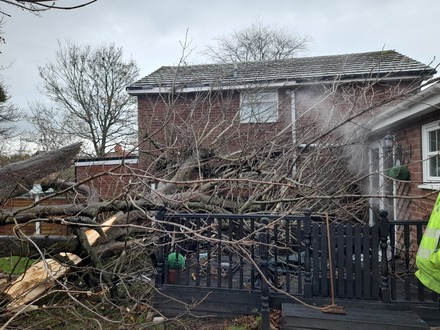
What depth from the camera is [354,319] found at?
3537 millimetres

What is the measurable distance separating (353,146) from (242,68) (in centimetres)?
563

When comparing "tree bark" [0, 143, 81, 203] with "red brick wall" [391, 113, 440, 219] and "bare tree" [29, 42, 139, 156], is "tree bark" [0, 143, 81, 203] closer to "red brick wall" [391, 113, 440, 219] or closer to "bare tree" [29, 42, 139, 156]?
"red brick wall" [391, 113, 440, 219]

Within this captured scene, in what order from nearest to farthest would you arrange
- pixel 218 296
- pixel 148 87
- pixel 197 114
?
1. pixel 218 296
2. pixel 197 114
3. pixel 148 87

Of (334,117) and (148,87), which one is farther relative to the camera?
(148,87)

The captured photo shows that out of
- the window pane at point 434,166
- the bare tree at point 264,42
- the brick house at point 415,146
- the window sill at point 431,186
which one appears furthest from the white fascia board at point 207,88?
the bare tree at point 264,42

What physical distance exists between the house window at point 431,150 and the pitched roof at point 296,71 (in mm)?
3554

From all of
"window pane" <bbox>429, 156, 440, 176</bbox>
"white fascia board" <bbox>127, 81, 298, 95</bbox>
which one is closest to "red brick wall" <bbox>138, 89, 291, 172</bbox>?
"white fascia board" <bbox>127, 81, 298, 95</bbox>

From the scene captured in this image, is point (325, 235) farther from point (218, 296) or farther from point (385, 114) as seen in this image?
point (385, 114)

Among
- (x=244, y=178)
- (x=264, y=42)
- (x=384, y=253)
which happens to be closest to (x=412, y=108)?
(x=384, y=253)

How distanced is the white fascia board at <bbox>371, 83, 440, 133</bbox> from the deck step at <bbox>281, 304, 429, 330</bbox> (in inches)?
107

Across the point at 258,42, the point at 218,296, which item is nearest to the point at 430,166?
the point at 218,296

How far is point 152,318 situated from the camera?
4.42 metres

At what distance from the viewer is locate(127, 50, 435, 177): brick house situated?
793 centimetres

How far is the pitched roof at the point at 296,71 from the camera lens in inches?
381
